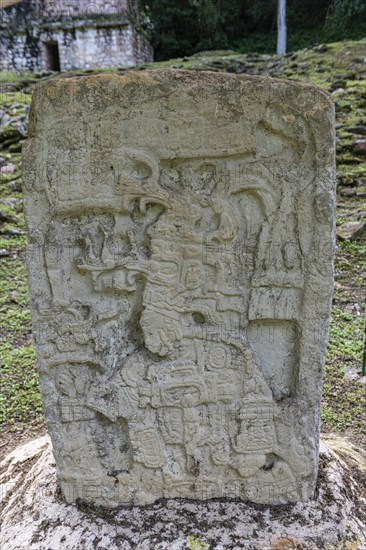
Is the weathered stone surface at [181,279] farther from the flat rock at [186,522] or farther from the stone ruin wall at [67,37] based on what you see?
the stone ruin wall at [67,37]

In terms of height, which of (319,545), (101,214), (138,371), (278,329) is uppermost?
(101,214)

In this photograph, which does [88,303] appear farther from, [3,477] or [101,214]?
[3,477]

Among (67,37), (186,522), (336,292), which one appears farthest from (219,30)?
(186,522)

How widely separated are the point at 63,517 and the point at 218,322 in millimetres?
1147

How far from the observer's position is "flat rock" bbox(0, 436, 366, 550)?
2.00 m

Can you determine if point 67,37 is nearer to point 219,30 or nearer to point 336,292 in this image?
point 219,30

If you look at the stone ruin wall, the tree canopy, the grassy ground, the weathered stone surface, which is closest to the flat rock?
the weathered stone surface

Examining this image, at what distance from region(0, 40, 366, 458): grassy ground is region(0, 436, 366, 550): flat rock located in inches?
29.2

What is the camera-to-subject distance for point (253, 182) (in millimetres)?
1902

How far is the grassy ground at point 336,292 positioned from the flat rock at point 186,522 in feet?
2.43

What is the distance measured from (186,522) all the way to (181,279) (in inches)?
43.2

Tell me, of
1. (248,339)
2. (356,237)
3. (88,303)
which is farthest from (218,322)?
(356,237)

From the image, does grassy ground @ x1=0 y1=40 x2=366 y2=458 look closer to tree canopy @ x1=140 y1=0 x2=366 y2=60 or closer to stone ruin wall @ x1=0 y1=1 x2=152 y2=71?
stone ruin wall @ x1=0 y1=1 x2=152 y2=71

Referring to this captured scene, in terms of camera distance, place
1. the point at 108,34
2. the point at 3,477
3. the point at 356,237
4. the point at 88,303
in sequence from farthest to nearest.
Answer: the point at 108,34, the point at 356,237, the point at 3,477, the point at 88,303
